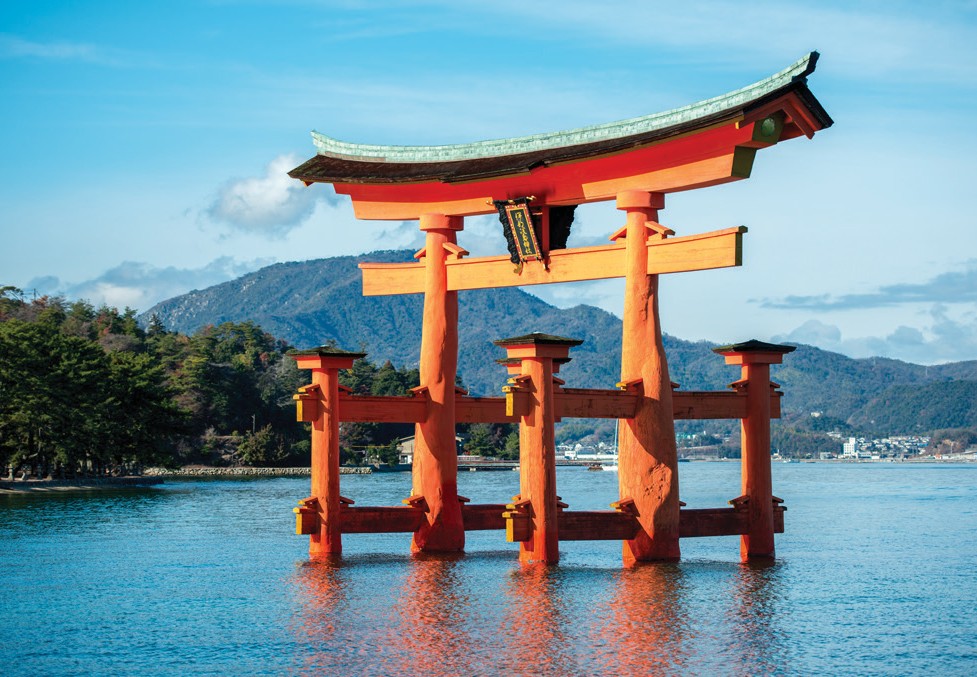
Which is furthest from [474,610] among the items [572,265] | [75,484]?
[75,484]

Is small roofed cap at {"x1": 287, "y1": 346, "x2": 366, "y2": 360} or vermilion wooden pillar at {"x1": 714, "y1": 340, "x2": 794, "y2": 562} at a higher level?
small roofed cap at {"x1": 287, "y1": 346, "x2": 366, "y2": 360}

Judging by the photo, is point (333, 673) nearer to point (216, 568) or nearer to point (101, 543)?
point (216, 568)

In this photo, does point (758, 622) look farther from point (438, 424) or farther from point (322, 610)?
point (438, 424)

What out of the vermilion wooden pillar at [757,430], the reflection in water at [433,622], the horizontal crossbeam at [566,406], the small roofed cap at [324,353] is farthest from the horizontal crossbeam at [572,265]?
the reflection in water at [433,622]

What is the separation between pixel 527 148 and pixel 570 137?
88 cm

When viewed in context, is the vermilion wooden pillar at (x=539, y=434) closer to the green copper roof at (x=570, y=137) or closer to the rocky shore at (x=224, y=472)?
the green copper roof at (x=570, y=137)

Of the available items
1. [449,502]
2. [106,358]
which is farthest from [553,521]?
[106,358]

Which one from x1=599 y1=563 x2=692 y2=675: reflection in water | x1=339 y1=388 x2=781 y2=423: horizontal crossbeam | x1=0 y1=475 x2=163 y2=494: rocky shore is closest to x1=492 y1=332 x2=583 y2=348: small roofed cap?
x1=339 y1=388 x2=781 y2=423: horizontal crossbeam

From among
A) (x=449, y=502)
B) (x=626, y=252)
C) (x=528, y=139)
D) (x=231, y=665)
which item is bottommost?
(x=231, y=665)

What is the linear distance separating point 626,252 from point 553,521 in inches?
170

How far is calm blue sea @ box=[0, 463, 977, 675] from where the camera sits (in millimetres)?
14353

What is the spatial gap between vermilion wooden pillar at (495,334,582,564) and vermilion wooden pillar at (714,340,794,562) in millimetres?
3261

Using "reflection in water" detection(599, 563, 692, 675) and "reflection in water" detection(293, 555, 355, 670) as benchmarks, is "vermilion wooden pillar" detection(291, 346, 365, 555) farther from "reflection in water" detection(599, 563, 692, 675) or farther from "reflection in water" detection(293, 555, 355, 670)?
"reflection in water" detection(599, 563, 692, 675)

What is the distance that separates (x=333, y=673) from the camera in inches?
534
